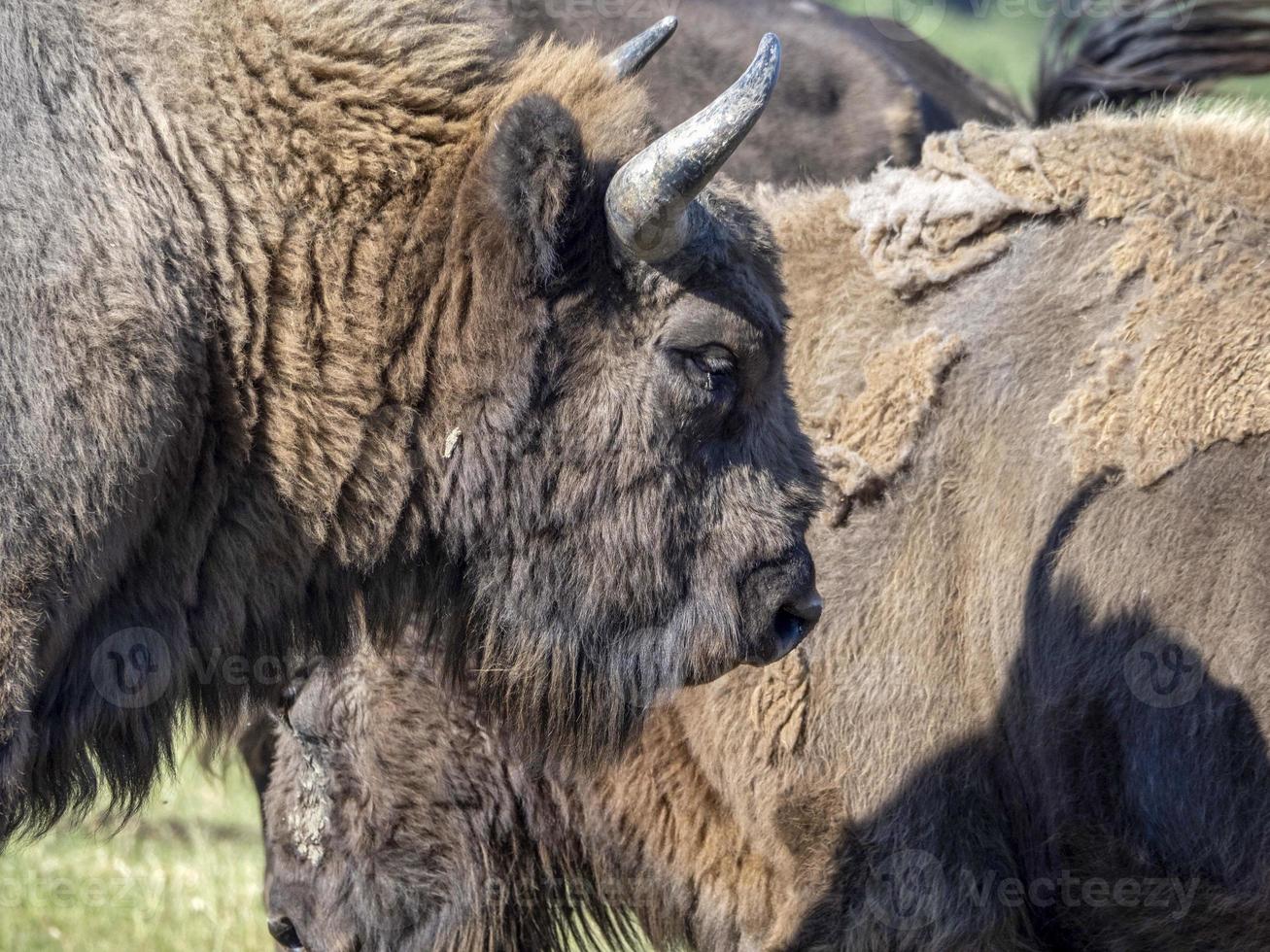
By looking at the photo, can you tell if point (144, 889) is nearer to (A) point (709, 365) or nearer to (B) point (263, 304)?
(B) point (263, 304)

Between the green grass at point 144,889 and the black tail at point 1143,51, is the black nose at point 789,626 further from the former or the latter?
the black tail at point 1143,51

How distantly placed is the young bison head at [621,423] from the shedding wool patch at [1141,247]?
2.87 ft

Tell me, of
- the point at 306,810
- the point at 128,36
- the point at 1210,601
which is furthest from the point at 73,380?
the point at 1210,601

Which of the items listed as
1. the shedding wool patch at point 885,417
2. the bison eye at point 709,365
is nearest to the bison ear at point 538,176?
the bison eye at point 709,365

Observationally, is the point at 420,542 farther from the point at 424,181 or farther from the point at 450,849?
the point at 450,849

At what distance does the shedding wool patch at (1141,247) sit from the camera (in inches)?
139

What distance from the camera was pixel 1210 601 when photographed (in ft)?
11.2

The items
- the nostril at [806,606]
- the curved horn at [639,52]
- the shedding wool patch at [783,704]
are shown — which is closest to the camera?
the nostril at [806,606]

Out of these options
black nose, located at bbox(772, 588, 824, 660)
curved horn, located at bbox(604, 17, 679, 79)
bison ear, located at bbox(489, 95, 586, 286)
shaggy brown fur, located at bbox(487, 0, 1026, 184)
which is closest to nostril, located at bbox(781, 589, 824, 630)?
black nose, located at bbox(772, 588, 824, 660)

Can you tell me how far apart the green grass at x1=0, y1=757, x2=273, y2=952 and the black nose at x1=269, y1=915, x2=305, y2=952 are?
99 centimetres

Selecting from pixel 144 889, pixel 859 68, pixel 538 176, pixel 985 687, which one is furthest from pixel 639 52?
pixel 144 889

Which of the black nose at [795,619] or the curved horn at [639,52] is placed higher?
the curved horn at [639,52]

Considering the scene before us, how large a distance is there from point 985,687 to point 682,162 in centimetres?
169

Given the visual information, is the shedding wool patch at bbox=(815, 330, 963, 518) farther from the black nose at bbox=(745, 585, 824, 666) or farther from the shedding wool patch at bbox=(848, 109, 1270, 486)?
the black nose at bbox=(745, 585, 824, 666)
